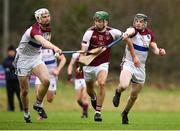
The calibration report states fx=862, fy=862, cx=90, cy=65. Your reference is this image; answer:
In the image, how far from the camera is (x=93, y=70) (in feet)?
74.8

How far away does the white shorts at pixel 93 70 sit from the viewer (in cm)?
2267

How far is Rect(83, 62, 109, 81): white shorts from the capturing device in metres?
22.7

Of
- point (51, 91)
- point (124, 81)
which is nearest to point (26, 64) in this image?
point (124, 81)

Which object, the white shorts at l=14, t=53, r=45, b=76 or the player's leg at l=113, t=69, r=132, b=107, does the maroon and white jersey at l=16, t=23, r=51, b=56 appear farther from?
the player's leg at l=113, t=69, r=132, b=107

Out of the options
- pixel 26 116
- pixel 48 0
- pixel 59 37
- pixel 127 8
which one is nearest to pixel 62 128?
pixel 26 116

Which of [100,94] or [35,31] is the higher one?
[35,31]

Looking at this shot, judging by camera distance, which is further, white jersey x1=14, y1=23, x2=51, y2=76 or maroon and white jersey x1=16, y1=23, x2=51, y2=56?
white jersey x1=14, y1=23, x2=51, y2=76

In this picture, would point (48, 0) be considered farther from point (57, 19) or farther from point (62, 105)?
point (62, 105)

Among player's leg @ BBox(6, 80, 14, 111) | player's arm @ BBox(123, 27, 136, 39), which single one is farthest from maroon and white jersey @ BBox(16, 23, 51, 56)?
player's leg @ BBox(6, 80, 14, 111)

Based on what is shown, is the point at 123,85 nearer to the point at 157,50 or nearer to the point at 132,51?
the point at 132,51

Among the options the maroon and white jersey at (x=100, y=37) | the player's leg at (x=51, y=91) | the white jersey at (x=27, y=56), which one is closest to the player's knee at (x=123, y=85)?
the maroon and white jersey at (x=100, y=37)

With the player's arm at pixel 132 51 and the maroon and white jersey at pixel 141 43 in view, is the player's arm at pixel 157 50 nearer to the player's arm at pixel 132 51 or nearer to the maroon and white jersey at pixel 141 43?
the maroon and white jersey at pixel 141 43

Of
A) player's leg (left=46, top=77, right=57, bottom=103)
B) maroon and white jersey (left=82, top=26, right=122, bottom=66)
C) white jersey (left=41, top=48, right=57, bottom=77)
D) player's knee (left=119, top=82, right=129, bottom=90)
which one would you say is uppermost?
maroon and white jersey (left=82, top=26, right=122, bottom=66)

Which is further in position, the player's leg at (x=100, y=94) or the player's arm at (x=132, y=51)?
the player's leg at (x=100, y=94)
